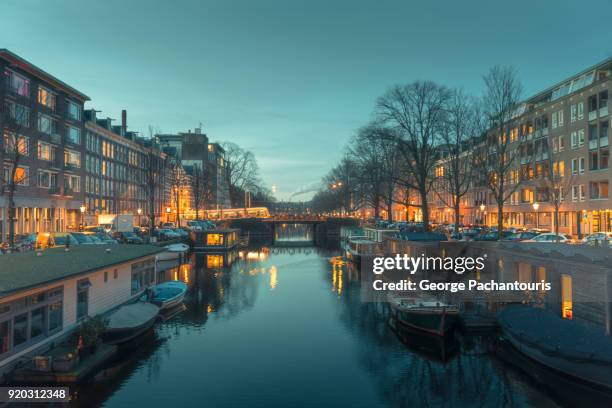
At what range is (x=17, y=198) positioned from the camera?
62375mm

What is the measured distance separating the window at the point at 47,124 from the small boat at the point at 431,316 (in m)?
58.5

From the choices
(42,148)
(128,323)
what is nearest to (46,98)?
(42,148)

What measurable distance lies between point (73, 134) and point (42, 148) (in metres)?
10.1

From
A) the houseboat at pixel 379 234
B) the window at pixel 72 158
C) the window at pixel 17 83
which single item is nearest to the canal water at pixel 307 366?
the houseboat at pixel 379 234

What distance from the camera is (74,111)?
7794cm

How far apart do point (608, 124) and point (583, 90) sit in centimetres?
723

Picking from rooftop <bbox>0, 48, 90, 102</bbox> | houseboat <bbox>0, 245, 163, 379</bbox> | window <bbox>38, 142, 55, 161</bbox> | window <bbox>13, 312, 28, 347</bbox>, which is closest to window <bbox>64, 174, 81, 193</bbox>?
window <bbox>38, 142, 55, 161</bbox>

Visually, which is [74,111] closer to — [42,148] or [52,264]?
[42,148]

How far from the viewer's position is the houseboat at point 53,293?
19438mm

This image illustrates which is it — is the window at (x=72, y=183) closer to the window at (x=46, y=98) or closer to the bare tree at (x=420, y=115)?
the window at (x=46, y=98)

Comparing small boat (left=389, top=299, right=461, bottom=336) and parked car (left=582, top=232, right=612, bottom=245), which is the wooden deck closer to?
small boat (left=389, top=299, right=461, bottom=336)

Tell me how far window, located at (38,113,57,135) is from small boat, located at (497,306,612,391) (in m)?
64.8

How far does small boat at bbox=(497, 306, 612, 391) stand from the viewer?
19.8 metres

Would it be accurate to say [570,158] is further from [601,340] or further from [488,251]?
[601,340]
